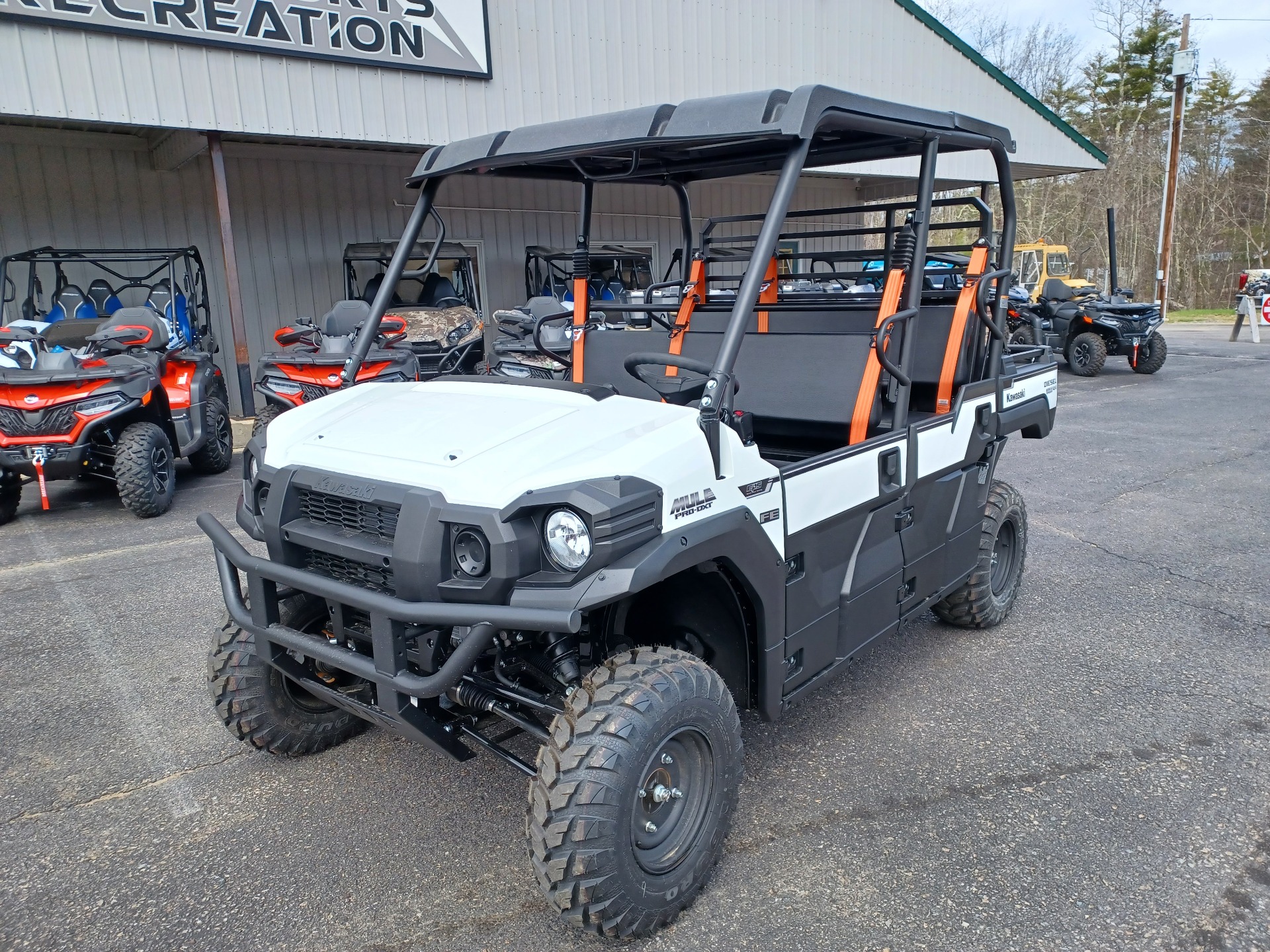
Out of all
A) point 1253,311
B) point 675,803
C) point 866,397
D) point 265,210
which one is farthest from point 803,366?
point 1253,311

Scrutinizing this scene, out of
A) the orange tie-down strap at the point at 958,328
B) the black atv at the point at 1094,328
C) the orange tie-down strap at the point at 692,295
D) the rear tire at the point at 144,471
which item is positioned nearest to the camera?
the orange tie-down strap at the point at 958,328

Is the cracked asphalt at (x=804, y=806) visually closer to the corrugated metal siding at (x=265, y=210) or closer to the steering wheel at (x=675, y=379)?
the steering wheel at (x=675, y=379)

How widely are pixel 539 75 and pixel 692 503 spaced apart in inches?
390

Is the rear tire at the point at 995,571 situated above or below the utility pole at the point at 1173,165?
below

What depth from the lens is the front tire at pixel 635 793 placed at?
1.96m

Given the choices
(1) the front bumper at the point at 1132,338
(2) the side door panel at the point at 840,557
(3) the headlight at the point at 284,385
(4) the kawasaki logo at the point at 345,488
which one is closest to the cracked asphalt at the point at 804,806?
(2) the side door panel at the point at 840,557

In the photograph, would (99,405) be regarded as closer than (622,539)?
No

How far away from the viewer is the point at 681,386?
108 inches

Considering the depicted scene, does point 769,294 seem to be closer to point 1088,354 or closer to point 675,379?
point 675,379

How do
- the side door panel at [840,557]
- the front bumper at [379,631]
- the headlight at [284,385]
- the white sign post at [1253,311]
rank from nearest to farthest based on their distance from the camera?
the front bumper at [379,631], the side door panel at [840,557], the headlight at [284,385], the white sign post at [1253,311]

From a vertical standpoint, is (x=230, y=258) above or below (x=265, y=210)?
below

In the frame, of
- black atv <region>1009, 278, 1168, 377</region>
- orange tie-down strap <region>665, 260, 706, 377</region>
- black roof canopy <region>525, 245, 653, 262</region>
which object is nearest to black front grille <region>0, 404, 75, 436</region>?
orange tie-down strap <region>665, 260, 706, 377</region>

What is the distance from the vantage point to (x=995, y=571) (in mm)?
4109

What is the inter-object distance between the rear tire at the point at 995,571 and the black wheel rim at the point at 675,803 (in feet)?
6.29
